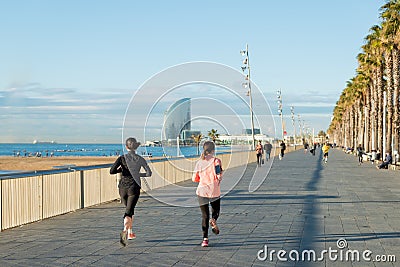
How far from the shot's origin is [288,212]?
1314 cm

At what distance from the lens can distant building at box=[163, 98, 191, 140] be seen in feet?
46.4

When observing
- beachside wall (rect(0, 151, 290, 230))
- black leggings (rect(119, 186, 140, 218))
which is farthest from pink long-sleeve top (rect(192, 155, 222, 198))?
beachside wall (rect(0, 151, 290, 230))

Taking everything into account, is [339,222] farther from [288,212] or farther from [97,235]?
[97,235]

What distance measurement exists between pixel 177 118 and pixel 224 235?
19.4ft

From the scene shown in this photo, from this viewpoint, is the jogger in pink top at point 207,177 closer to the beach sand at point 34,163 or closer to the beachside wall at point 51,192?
the beachside wall at point 51,192

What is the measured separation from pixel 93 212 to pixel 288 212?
430 centimetres

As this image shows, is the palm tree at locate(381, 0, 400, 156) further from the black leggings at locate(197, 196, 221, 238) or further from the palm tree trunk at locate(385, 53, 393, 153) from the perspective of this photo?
the black leggings at locate(197, 196, 221, 238)

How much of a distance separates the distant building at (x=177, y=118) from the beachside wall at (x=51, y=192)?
1.92 meters

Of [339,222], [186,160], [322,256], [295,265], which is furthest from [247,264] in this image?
[186,160]

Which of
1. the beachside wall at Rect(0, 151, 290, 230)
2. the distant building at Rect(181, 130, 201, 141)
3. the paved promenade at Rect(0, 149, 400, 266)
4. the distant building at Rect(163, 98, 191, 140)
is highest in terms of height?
the distant building at Rect(163, 98, 191, 140)

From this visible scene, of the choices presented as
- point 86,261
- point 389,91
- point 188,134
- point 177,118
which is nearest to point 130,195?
point 86,261

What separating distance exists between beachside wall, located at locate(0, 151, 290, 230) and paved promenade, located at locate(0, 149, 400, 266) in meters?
0.26

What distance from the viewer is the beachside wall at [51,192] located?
10633 mm

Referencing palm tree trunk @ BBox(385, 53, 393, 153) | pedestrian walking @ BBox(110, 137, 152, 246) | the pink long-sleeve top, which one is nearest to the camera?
the pink long-sleeve top
